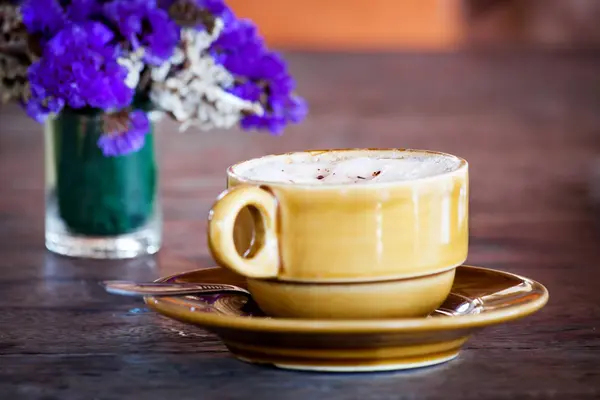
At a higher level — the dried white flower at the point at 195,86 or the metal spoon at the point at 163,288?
the dried white flower at the point at 195,86

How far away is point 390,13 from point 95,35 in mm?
3788

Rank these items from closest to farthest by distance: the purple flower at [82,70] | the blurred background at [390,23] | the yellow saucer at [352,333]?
1. the yellow saucer at [352,333]
2. the purple flower at [82,70]
3. the blurred background at [390,23]

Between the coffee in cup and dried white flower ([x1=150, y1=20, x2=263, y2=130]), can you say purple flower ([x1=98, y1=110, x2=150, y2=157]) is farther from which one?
the coffee in cup

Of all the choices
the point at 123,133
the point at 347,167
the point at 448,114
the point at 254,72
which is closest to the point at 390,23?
the point at 448,114

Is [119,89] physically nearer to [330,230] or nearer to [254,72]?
[254,72]

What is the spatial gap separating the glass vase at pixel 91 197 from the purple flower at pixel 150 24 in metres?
0.09

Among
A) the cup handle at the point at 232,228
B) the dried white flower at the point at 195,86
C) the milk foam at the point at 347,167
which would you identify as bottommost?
the cup handle at the point at 232,228

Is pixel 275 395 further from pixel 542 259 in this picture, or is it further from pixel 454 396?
pixel 542 259

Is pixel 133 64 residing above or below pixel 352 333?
above

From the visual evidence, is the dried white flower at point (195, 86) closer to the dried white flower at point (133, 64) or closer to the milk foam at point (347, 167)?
the dried white flower at point (133, 64)

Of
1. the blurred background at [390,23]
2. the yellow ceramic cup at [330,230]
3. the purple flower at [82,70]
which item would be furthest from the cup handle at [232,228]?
the blurred background at [390,23]

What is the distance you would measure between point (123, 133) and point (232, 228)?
41cm

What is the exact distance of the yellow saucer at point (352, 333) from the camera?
53 cm

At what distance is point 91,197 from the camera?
100 cm
